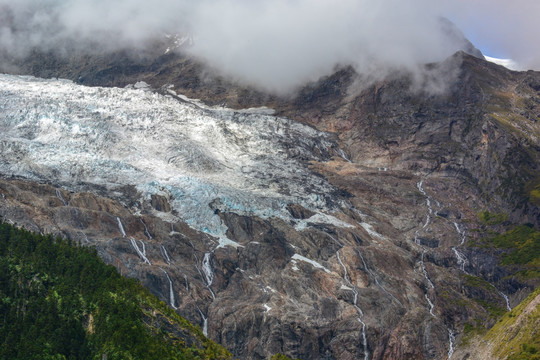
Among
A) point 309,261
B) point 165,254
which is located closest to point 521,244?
point 309,261

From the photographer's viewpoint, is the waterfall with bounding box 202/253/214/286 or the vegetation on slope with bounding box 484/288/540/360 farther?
the waterfall with bounding box 202/253/214/286

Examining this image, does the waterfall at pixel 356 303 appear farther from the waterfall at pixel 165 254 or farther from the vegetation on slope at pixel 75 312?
the waterfall at pixel 165 254

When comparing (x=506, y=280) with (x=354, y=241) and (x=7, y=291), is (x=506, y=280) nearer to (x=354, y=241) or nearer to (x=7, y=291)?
(x=354, y=241)

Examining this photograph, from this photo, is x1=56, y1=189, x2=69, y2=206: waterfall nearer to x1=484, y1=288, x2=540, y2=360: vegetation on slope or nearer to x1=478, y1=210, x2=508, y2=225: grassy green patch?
x1=484, y1=288, x2=540, y2=360: vegetation on slope

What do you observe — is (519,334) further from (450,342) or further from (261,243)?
(261,243)

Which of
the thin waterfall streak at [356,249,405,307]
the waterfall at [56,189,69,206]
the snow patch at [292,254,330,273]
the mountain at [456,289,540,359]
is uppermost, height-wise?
the mountain at [456,289,540,359]

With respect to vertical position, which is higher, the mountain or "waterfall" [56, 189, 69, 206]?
the mountain

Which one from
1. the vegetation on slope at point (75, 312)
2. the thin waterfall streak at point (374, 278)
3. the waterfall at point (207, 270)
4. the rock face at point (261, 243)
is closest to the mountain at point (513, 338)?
the rock face at point (261, 243)

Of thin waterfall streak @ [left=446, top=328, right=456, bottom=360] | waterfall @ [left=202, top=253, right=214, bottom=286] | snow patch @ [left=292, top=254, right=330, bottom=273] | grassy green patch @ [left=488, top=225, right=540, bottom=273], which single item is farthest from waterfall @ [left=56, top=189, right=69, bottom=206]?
grassy green patch @ [left=488, top=225, right=540, bottom=273]

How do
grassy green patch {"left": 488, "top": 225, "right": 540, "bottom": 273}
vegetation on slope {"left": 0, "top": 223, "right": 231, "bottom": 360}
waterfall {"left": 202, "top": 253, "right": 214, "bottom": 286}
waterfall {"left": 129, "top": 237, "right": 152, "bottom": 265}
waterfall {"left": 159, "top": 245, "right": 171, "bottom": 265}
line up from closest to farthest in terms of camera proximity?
vegetation on slope {"left": 0, "top": 223, "right": 231, "bottom": 360}, waterfall {"left": 129, "top": 237, "right": 152, "bottom": 265}, waterfall {"left": 159, "top": 245, "right": 171, "bottom": 265}, waterfall {"left": 202, "top": 253, "right": 214, "bottom": 286}, grassy green patch {"left": 488, "top": 225, "right": 540, "bottom": 273}
